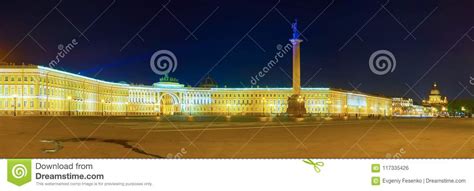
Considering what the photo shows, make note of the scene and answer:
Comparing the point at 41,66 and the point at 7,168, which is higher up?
the point at 41,66

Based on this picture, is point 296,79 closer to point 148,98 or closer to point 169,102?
point 148,98

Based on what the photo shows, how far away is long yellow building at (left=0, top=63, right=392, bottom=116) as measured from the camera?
277 ft

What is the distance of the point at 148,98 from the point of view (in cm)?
14725

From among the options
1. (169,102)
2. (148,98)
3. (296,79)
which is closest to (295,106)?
(296,79)

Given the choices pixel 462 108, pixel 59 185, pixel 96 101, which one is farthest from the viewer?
pixel 462 108

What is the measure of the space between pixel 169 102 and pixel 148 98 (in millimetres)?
7538

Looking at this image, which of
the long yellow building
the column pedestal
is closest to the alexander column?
the column pedestal

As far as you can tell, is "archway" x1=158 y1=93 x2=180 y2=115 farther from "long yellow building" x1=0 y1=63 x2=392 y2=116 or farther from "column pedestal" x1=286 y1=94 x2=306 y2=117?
"column pedestal" x1=286 y1=94 x2=306 y2=117

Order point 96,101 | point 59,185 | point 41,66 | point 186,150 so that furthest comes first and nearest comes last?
point 96,101 → point 41,66 → point 186,150 → point 59,185

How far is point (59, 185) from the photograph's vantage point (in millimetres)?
7996

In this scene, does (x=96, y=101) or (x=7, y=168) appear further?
(x=96, y=101)

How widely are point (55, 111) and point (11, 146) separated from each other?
78.1 meters

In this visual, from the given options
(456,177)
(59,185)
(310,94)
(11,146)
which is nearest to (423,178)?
(456,177)

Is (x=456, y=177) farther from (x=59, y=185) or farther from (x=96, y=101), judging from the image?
(x=96, y=101)
